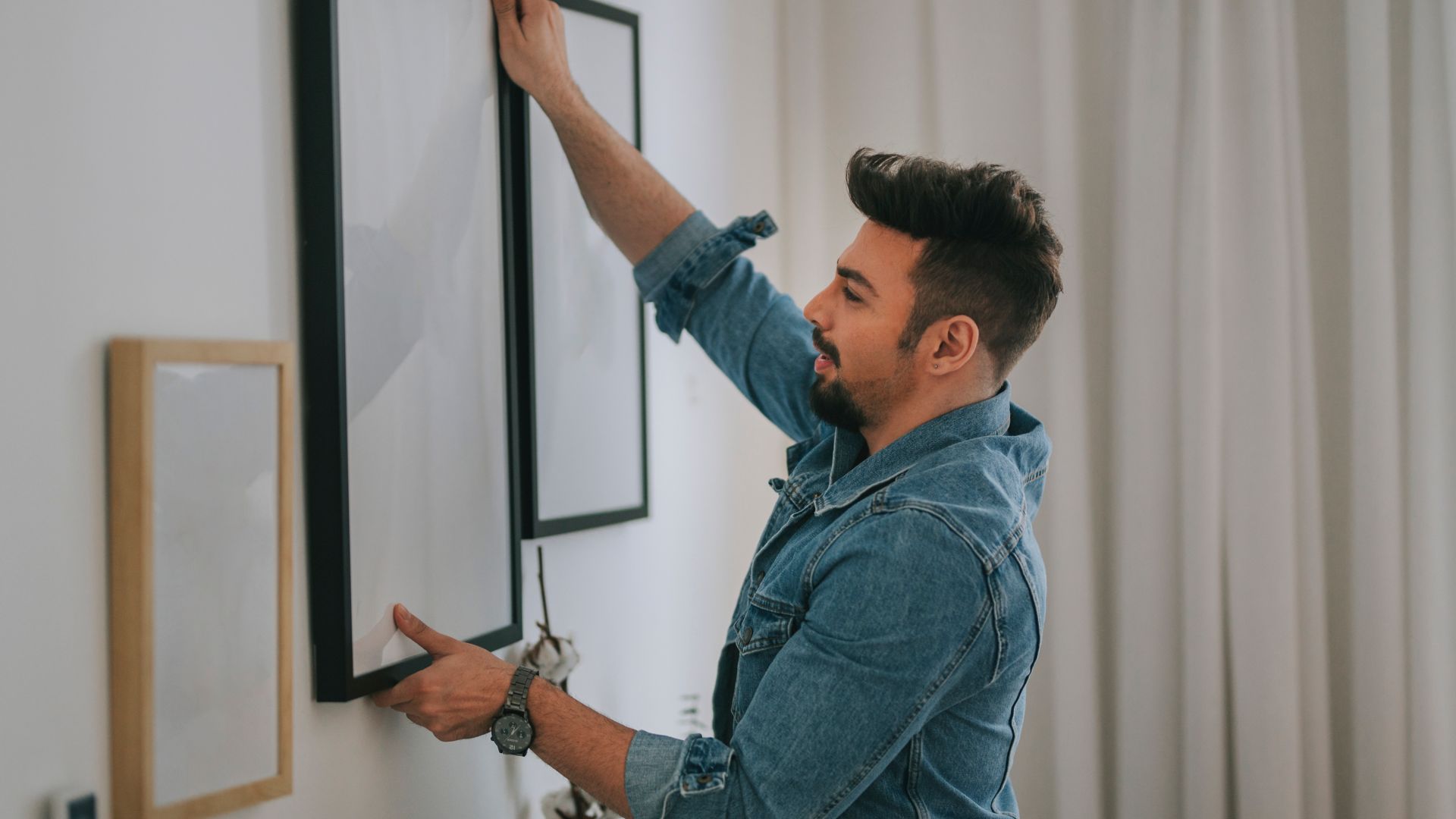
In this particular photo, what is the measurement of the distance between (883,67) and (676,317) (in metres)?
0.87

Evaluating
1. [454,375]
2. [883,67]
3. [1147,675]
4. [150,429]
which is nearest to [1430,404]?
[1147,675]

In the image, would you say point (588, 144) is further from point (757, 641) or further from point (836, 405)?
point (757, 641)

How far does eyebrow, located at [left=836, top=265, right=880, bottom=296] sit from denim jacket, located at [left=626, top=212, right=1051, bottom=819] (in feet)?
0.53

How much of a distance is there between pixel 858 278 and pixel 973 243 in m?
0.13

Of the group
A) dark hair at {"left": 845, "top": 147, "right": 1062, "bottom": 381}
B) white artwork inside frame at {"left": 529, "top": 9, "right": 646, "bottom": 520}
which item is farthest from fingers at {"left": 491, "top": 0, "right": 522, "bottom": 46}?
dark hair at {"left": 845, "top": 147, "right": 1062, "bottom": 381}

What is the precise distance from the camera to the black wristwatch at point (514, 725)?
1065 millimetres

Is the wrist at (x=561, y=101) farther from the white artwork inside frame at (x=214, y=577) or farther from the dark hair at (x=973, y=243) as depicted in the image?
the white artwork inside frame at (x=214, y=577)

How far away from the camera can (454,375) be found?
120cm

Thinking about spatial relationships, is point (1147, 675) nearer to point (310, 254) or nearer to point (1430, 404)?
point (1430, 404)

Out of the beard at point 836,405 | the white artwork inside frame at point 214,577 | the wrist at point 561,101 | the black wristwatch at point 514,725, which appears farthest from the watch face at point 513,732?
the wrist at point 561,101

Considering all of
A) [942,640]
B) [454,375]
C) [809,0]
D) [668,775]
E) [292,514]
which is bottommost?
[668,775]

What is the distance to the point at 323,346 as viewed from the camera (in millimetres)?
994

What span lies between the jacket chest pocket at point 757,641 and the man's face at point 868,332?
241 mm

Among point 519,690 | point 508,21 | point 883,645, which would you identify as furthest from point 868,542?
point 508,21
